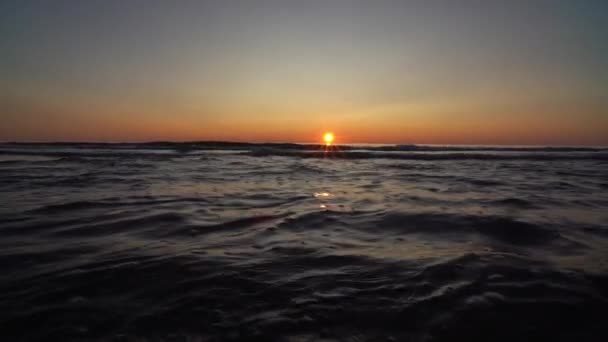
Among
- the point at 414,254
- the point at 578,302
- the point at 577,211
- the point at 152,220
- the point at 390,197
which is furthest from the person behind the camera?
the point at 390,197

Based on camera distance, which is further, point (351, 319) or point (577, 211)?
point (577, 211)

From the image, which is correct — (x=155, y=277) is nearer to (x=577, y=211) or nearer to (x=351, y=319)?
(x=351, y=319)

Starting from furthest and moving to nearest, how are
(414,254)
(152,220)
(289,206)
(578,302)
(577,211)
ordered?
(289,206), (577,211), (152,220), (414,254), (578,302)

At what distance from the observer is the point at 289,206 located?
5.86m

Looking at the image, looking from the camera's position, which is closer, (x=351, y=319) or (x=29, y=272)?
(x=351, y=319)

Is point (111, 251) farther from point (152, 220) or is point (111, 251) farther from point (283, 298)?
point (283, 298)

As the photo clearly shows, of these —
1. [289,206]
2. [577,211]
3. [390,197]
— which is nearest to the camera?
[577,211]

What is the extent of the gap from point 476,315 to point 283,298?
1243 mm

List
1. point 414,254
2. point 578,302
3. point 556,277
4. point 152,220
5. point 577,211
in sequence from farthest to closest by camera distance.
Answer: point 577,211 → point 152,220 → point 414,254 → point 556,277 → point 578,302

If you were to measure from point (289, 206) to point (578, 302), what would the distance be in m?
4.24

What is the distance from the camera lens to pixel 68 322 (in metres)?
1.94

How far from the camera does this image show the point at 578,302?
2189 mm

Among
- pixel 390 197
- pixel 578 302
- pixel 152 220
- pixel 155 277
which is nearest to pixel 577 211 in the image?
pixel 390 197

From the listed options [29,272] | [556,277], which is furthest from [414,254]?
[29,272]
